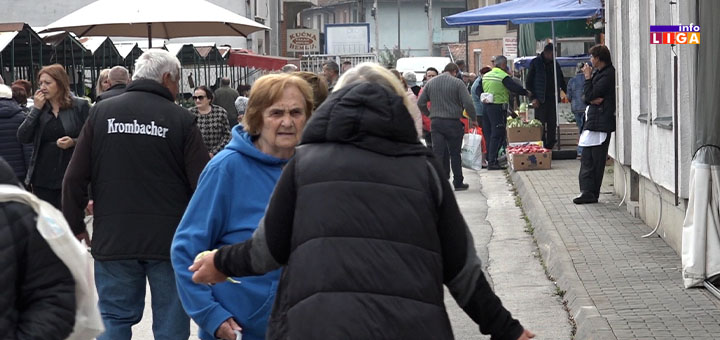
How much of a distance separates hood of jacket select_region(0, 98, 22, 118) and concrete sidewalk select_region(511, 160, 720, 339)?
475cm

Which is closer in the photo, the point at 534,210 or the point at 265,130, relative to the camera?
the point at 265,130

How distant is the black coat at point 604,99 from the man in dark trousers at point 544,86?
23.8ft

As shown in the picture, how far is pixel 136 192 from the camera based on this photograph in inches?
245

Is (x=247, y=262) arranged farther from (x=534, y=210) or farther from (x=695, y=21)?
(x=534, y=210)

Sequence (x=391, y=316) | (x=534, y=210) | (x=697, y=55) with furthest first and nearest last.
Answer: (x=534, y=210), (x=697, y=55), (x=391, y=316)

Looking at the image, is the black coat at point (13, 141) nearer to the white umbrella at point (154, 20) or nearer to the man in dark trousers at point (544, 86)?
the white umbrella at point (154, 20)

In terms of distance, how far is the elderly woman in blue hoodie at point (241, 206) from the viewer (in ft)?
15.1

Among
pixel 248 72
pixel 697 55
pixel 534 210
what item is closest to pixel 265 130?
pixel 697 55

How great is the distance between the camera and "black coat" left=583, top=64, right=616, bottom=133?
46.3 feet

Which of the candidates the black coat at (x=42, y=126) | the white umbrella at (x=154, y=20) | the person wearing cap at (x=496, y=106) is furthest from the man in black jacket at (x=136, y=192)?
the person wearing cap at (x=496, y=106)

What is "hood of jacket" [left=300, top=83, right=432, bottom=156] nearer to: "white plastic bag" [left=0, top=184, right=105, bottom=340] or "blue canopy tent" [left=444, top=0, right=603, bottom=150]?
"white plastic bag" [left=0, top=184, right=105, bottom=340]

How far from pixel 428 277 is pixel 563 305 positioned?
606 cm

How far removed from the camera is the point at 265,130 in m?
4.67

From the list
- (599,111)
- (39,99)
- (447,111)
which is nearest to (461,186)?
(447,111)
